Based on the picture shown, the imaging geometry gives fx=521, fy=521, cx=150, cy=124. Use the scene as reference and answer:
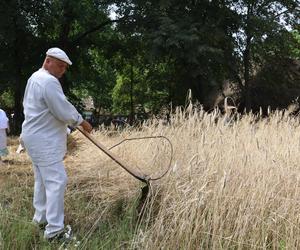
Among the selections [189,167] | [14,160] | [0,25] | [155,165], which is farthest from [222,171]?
[0,25]

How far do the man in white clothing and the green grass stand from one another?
185 mm

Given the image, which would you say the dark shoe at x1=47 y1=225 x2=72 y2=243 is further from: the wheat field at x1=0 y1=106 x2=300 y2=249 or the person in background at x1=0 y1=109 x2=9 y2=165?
the person in background at x1=0 y1=109 x2=9 y2=165

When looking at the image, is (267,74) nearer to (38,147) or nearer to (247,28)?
(247,28)

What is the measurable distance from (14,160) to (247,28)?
11094 mm

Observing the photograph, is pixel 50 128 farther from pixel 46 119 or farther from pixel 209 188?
pixel 209 188

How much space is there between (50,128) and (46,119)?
81 millimetres

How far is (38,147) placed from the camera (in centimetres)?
420

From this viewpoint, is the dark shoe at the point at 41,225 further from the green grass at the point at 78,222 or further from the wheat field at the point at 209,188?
the wheat field at the point at 209,188

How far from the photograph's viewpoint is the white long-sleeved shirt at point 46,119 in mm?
4109

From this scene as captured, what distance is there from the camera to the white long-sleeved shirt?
4.11 m

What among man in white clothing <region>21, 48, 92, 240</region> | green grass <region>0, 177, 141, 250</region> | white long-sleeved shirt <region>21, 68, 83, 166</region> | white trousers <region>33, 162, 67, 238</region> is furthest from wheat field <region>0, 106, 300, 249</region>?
white long-sleeved shirt <region>21, 68, 83, 166</region>

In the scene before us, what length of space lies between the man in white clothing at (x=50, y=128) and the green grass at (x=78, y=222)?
0.18 metres

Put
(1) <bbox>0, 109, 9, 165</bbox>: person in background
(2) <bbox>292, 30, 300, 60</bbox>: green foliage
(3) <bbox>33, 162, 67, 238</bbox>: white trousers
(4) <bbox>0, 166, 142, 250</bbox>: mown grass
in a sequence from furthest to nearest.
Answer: (2) <bbox>292, 30, 300, 60</bbox>: green foliage < (1) <bbox>0, 109, 9, 165</bbox>: person in background < (3) <bbox>33, 162, 67, 238</bbox>: white trousers < (4) <bbox>0, 166, 142, 250</bbox>: mown grass

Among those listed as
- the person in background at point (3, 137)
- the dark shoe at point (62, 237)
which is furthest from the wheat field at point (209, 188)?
the person in background at point (3, 137)
